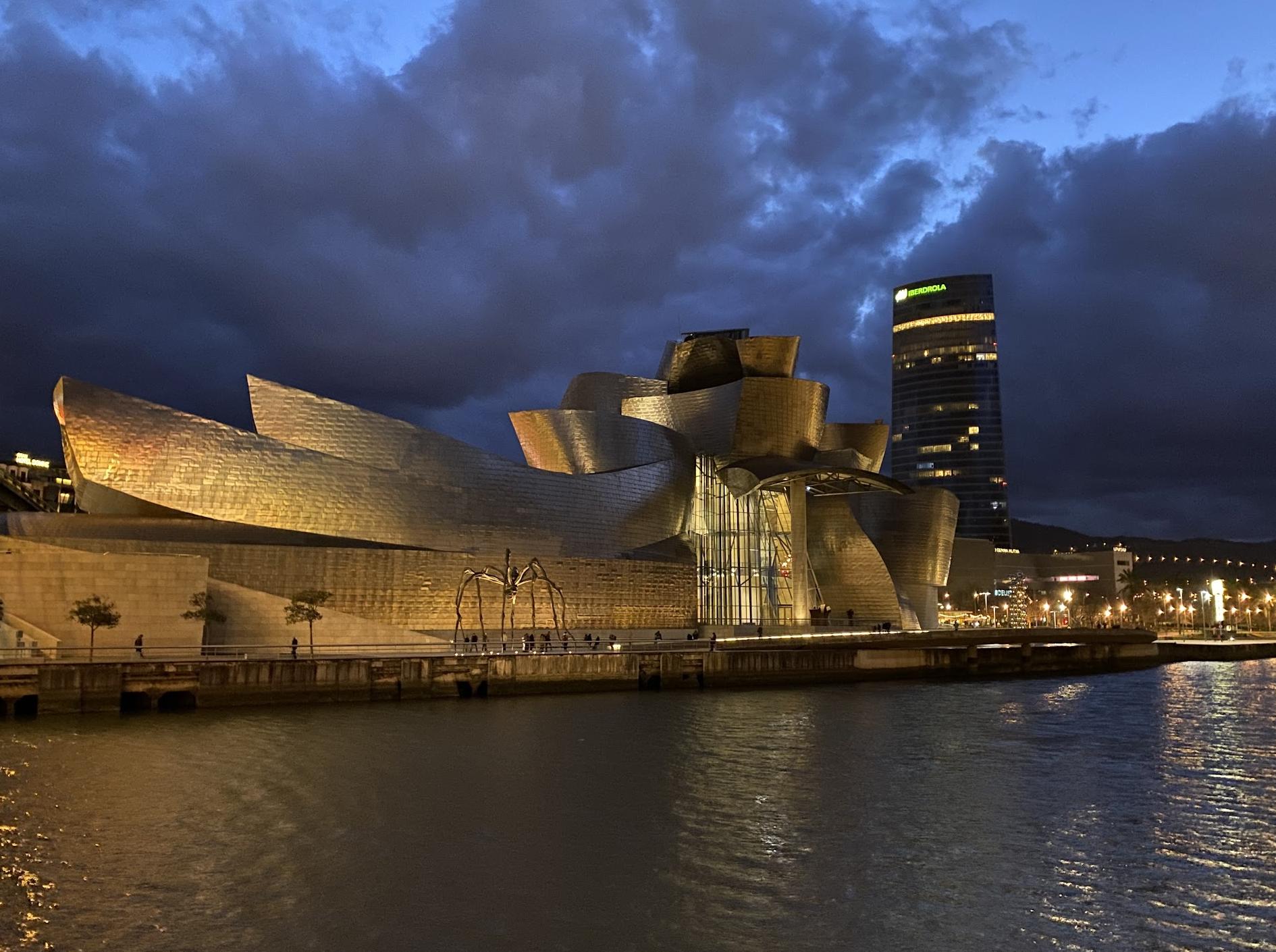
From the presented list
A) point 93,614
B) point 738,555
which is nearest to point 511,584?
point 93,614

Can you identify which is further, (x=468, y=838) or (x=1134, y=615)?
(x=1134, y=615)

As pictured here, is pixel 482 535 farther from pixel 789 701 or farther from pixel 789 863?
pixel 789 863

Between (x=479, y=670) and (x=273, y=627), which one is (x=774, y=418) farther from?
(x=273, y=627)

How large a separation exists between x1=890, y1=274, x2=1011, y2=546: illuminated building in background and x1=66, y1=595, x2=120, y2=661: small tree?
144570 mm

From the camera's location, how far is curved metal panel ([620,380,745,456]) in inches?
2221

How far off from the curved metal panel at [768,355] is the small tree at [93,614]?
3745 cm

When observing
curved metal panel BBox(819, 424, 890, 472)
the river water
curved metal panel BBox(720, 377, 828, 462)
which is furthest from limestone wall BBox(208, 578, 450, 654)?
curved metal panel BBox(819, 424, 890, 472)

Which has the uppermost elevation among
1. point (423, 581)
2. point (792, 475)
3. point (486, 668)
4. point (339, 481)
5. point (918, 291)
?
point (918, 291)

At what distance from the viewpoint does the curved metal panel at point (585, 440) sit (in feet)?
164

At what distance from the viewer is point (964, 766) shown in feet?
67.6

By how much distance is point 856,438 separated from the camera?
6588cm

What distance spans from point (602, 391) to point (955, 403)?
122230 millimetres

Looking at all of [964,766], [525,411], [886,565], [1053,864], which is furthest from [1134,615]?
[1053,864]

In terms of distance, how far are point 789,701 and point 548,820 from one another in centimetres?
1819
